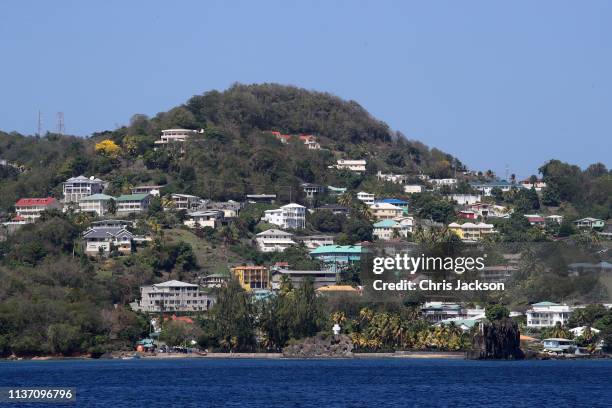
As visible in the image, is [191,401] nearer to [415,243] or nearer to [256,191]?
[415,243]

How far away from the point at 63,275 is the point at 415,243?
42052 millimetres

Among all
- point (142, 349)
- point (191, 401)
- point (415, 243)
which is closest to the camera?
point (191, 401)

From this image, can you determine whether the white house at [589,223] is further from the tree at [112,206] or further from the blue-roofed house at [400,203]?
the tree at [112,206]

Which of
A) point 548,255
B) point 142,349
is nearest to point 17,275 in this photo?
point 142,349

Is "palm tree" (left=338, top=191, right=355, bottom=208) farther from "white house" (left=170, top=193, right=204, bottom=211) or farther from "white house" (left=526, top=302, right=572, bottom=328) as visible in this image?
"white house" (left=526, top=302, right=572, bottom=328)

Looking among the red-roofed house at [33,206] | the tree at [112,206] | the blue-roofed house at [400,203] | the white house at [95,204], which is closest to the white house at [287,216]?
the tree at [112,206]

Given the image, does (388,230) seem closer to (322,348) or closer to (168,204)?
(168,204)

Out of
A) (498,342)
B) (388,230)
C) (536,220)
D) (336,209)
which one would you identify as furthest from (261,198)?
(498,342)

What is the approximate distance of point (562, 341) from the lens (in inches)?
4783

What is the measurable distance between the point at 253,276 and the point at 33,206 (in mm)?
38329

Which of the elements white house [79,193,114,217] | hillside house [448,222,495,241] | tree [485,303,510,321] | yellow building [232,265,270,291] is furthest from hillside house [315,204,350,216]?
tree [485,303,510,321]

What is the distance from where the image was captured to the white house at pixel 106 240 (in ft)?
521

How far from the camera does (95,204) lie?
179 meters

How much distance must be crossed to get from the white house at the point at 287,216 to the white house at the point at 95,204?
17732 mm
